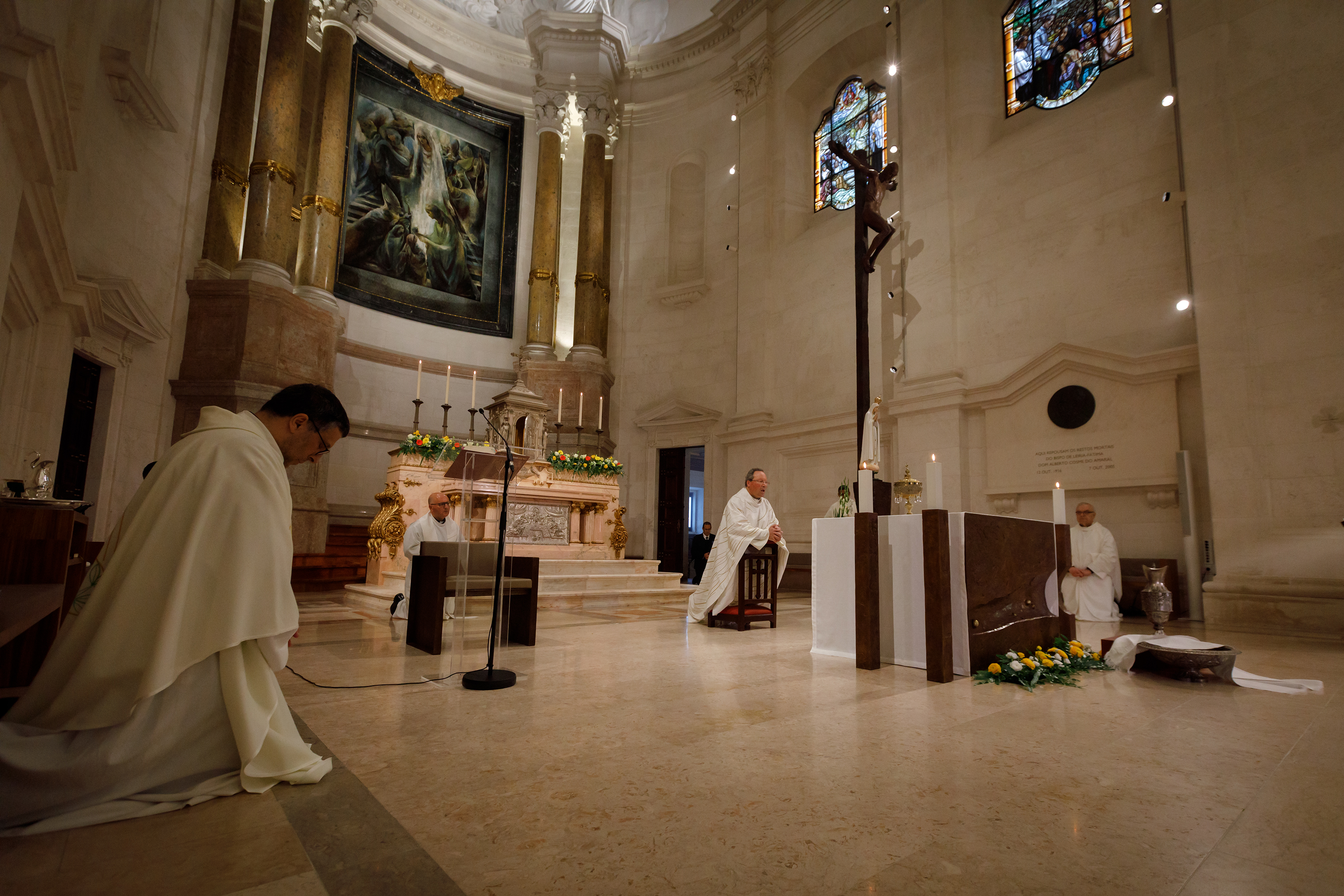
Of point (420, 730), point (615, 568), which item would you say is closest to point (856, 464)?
point (615, 568)

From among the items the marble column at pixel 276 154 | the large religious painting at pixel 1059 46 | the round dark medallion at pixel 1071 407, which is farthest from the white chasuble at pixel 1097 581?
the marble column at pixel 276 154

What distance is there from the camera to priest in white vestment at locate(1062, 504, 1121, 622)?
7.81m

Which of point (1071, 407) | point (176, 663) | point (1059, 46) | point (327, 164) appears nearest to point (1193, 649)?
point (176, 663)

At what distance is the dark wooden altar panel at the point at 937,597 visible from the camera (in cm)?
411

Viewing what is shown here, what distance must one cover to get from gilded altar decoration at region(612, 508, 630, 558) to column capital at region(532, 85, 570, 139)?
10007 millimetres

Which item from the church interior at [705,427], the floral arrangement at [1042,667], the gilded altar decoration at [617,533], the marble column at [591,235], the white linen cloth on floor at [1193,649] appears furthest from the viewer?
the marble column at [591,235]

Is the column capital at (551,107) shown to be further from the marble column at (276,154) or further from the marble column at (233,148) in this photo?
the marble column at (233,148)

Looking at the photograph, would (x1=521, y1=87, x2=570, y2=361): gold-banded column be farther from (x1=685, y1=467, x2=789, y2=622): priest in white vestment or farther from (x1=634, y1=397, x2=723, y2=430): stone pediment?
(x1=685, y1=467, x2=789, y2=622): priest in white vestment

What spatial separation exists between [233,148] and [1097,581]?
1391 centimetres

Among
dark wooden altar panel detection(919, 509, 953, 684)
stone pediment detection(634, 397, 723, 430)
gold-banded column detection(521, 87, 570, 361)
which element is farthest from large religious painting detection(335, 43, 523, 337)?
dark wooden altar panel detection(919, 509, 953, 684)

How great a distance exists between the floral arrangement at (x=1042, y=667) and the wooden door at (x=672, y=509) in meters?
10.2

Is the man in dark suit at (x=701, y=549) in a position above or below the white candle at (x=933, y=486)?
below

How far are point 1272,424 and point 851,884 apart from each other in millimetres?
7630

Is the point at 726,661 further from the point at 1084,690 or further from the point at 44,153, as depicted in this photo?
the point at 44,153
